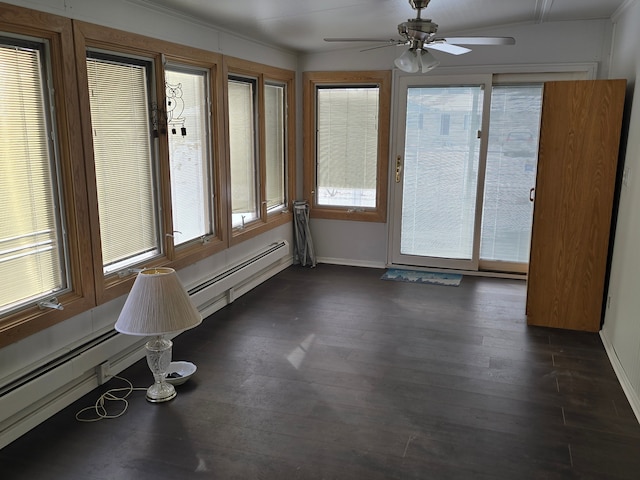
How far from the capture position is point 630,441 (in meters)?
2.64

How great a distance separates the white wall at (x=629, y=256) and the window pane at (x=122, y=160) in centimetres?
313

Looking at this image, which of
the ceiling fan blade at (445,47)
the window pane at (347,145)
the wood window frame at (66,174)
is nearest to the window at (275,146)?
the window pane at (347,145)

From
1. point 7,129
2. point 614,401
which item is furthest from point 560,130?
point 7,129

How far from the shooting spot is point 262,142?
5.10m

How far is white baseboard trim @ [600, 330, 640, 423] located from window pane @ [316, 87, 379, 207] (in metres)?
2.82

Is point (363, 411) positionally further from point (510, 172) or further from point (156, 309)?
point (510, 172)

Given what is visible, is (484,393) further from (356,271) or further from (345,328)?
(356,271)

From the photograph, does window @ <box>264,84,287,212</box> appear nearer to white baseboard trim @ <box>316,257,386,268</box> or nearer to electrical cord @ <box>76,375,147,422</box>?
white baseboard trim @ <box>316,257,386,268</box>

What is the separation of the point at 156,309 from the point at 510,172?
3963 millimetres

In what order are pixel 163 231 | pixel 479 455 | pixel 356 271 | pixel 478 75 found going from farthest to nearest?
pixel 356 271 → pixel 478 75 → pixel 163 231 → pixel 479 455

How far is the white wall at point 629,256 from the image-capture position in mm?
3137

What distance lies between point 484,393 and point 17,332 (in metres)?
2.55

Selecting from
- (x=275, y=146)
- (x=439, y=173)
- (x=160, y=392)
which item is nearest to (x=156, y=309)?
(x=160, y=392)

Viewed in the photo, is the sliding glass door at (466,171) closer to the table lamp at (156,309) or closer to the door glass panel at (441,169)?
the door glass panel at (441,169)
